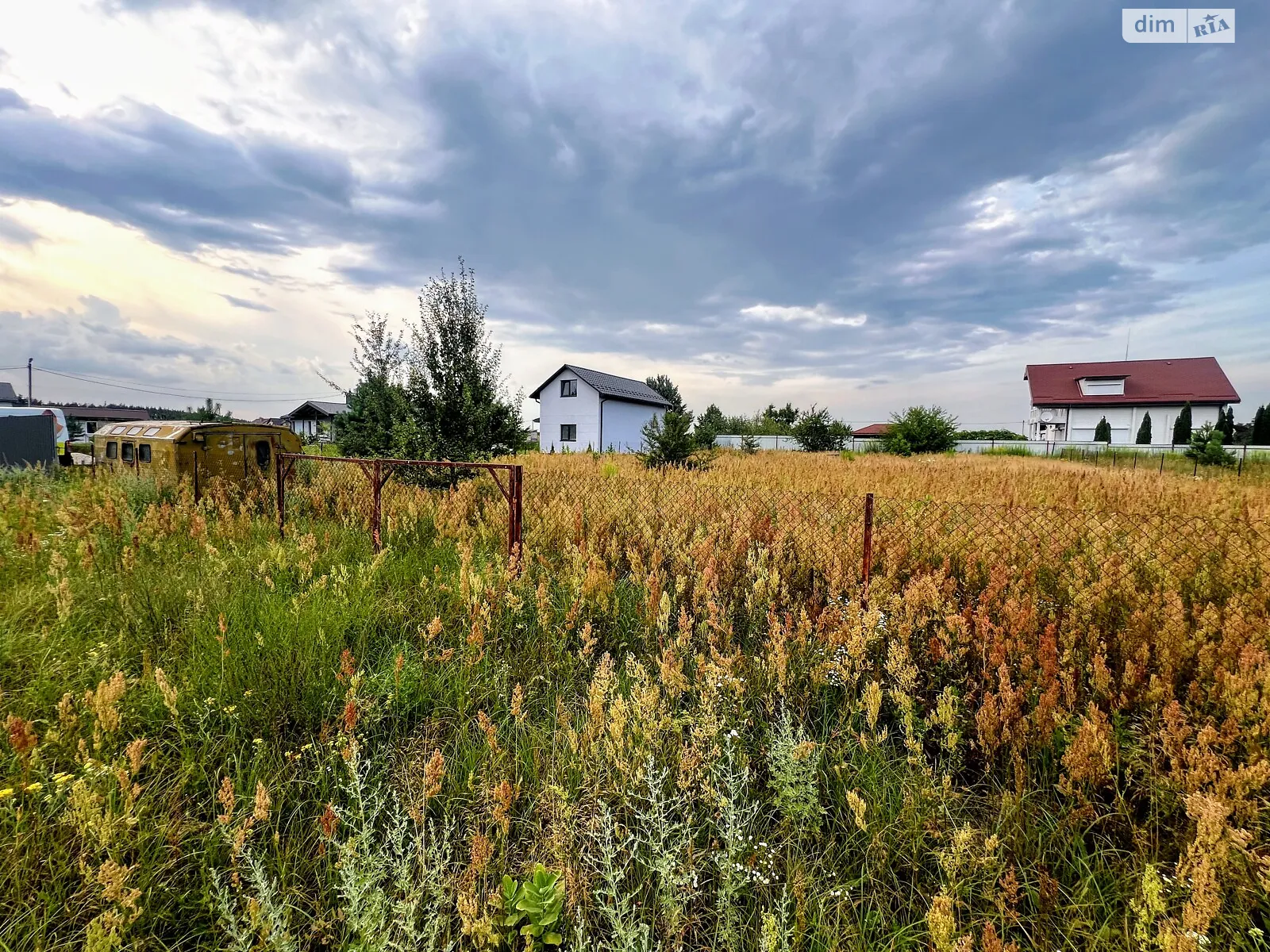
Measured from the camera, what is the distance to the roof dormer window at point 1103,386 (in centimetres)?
3519

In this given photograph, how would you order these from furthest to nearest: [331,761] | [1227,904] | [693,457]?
[693,457], [331,761], [1227,904]

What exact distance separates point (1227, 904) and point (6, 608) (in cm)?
639

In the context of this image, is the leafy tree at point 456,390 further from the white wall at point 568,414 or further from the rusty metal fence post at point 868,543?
the white wall at point 568,414

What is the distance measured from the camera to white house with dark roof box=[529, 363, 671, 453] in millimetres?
31062

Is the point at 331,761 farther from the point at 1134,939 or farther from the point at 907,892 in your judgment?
the point at 1134,939

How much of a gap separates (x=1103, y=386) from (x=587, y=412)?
119 feet

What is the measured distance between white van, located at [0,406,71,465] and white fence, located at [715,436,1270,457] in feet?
79.8

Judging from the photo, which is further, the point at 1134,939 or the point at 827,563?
the point at 827,563

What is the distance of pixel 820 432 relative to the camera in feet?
88.5

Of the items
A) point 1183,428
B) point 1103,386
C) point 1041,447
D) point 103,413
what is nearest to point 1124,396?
point 1103,386

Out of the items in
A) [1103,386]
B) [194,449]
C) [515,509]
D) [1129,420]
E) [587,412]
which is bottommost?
[515,509]

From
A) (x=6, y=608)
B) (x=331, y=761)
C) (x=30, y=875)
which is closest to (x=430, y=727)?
(x=331, y=761)

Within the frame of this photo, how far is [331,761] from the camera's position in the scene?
2.19 m

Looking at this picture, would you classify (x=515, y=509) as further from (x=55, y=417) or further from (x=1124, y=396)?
(x=1124, y=396)
